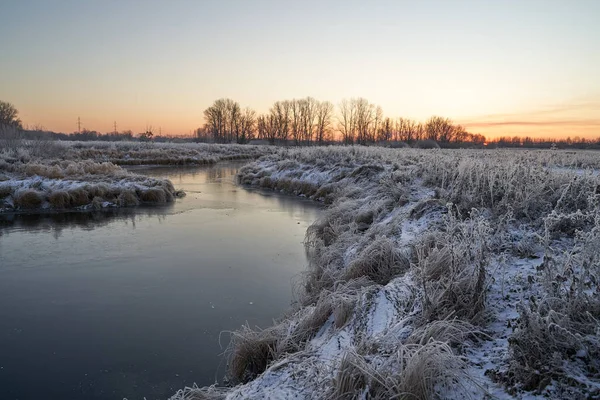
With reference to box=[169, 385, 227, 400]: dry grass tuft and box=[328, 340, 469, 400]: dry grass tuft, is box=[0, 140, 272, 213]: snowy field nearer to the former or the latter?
box=[169, 385, 227, 400]: dry grass tuft

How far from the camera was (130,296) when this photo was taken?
21.0ft

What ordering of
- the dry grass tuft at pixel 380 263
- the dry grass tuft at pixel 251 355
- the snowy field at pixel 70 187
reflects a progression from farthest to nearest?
the snowy field at pixel 70 187, the dry grass tuft at pixel 380 263, the dry grass tuft at pixel 251 355

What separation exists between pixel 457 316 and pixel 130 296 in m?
5.43

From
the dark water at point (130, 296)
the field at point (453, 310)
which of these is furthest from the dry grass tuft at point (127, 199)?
the field at point (453, 310)

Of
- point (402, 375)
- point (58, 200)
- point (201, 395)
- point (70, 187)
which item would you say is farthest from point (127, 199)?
point (402, 375)

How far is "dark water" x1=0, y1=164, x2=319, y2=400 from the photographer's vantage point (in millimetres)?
4336

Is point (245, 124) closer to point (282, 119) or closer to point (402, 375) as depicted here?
point (282, 119)

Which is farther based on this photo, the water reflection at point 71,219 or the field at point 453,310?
the water reflection at point 71,219

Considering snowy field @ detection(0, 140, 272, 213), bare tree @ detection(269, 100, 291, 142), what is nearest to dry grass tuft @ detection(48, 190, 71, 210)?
snowy field @ detection(0, 140, 272, 213)

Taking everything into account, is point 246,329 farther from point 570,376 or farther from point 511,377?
point 570,376

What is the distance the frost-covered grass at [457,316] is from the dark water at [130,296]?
74cm

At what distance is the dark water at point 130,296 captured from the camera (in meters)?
4.34

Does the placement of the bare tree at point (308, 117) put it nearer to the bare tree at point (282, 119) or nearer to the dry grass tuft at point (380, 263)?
the bare tree at point (282, 119)

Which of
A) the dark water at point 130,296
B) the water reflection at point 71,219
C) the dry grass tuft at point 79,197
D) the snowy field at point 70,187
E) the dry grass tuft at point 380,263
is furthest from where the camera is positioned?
the dry grass tuft at point 79,197
